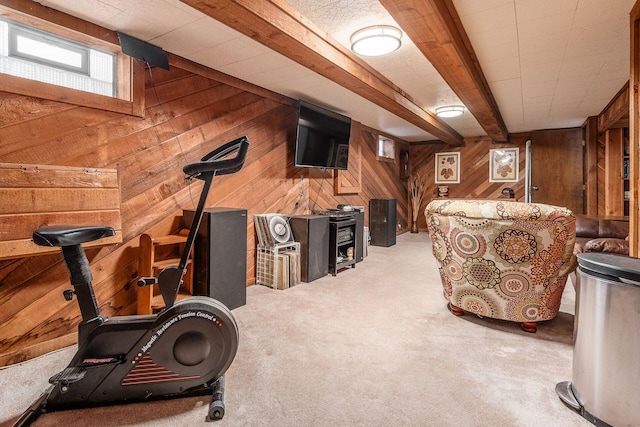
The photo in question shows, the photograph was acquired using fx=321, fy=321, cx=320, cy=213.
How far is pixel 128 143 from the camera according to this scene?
2.55 m

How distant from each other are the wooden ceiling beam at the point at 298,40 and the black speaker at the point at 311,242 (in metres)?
1.56

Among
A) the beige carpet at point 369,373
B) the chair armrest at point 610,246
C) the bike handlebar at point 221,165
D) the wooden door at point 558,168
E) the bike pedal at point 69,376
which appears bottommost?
the beige carpet at point 369,373

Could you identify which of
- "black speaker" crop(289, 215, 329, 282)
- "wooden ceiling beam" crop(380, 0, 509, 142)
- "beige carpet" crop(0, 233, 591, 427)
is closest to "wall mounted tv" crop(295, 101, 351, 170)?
"black speaker" crop(289, 215, 329, 282)

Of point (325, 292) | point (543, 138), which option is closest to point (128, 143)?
point (325, 292)

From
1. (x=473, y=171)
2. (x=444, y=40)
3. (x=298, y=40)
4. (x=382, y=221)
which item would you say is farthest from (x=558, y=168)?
(x=298, y=40)

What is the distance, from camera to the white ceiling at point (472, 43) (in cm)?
214

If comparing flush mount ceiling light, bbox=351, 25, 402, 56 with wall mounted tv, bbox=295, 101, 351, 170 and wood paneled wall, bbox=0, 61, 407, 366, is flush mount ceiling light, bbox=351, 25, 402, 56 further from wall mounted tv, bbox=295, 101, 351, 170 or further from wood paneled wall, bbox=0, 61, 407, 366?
wall mounted tv, bbox=295, 101, 351, 170

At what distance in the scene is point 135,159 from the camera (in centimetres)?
260

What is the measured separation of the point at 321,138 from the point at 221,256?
231cm

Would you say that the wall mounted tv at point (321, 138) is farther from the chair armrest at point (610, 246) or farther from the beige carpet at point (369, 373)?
the chair armrest at point (610, 246)

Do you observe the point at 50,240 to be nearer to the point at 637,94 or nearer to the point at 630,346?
the point at 630,346


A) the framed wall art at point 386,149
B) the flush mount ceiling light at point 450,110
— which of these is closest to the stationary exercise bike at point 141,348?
the flush mount ceiling light at point 450,110

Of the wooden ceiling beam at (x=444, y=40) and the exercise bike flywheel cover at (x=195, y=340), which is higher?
the wooden ceiling beam at (x=444, y=40)

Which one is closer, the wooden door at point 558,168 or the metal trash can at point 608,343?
the metal trash can at point 608,343
